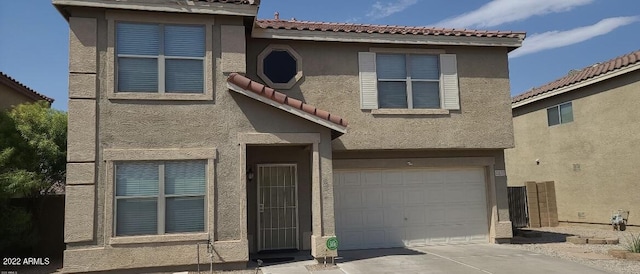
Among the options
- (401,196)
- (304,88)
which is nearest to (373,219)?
(401,196)

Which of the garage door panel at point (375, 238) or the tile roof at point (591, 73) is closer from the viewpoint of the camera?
the garage door panel at point (375, 238)

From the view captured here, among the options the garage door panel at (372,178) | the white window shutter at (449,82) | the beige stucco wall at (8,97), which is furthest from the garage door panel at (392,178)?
the beige stucco wall at (8,97)

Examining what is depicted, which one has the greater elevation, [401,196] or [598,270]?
[401,196]

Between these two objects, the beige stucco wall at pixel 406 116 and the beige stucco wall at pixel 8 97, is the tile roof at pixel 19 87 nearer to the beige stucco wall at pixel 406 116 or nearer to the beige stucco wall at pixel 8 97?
the beige stucco wall at pixel 8 97

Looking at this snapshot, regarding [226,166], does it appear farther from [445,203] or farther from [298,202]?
[445,203]

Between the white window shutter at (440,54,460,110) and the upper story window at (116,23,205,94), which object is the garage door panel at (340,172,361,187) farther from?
the upper story window at (116,23,205,94)

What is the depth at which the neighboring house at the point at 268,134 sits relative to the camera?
32.6ft

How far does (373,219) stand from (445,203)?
2155 millimetres

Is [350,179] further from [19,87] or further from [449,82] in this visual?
[19,87]

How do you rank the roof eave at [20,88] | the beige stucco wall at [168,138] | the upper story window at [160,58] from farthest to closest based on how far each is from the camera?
the roof eave at [20,88] → the upper story window at [160,58] → the beige stucco wall at [168,138]

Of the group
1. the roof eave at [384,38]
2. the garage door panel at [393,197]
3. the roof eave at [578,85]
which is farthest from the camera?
the roof eave at [578,85]

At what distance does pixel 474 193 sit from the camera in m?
13.9

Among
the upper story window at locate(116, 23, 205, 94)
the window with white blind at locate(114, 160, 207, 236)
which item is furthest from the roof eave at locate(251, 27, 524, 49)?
the window with white blind at locate(114, 160, 207, 236)

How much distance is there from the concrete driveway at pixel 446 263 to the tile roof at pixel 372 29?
5.69 meters
